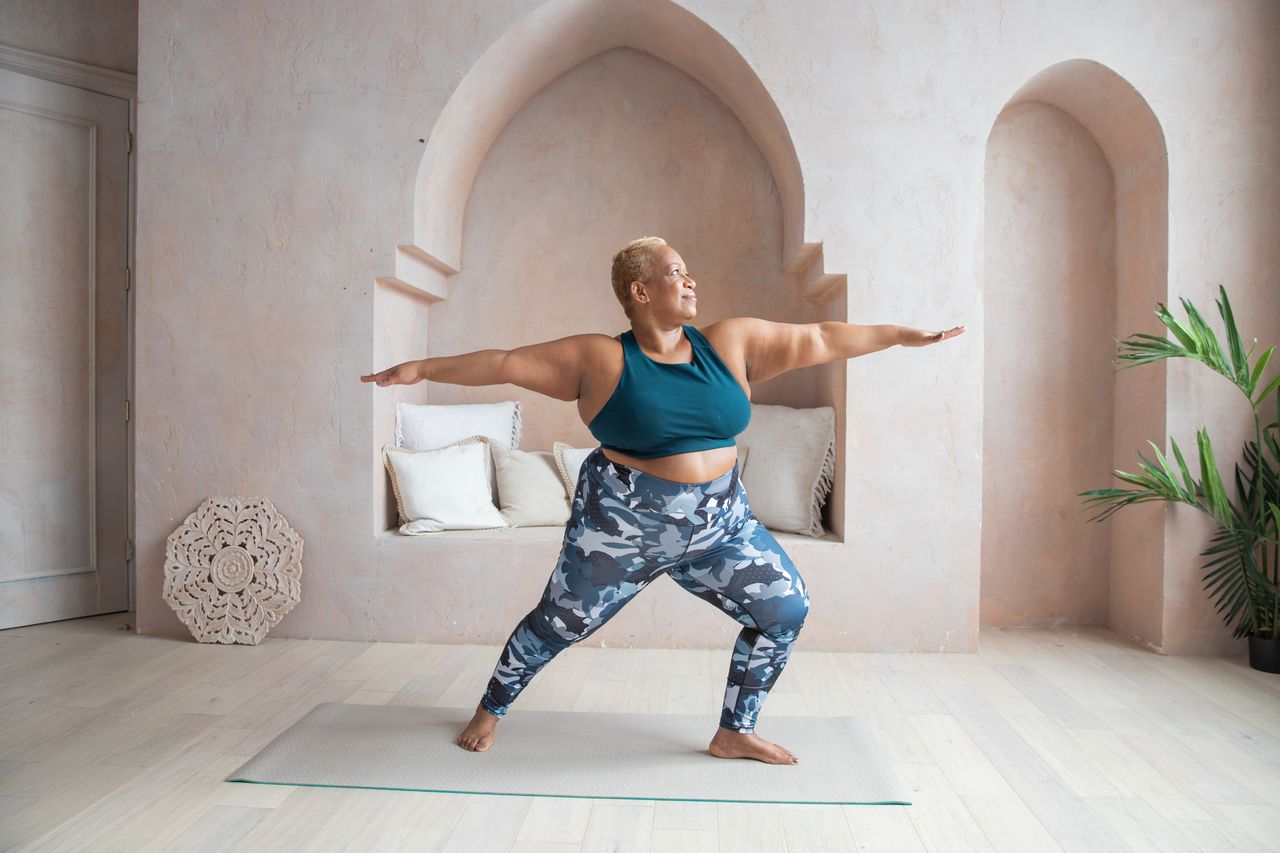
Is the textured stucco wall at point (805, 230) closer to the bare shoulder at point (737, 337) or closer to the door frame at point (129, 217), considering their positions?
the door frame at point (129, 217)

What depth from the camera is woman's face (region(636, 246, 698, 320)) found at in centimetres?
270

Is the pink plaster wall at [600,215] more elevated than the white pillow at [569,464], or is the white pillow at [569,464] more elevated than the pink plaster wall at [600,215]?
the pink plaster wall at [600,215]

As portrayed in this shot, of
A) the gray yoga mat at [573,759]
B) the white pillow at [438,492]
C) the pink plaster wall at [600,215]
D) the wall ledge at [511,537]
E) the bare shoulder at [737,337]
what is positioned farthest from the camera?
the pink plaster wall at [600,215]

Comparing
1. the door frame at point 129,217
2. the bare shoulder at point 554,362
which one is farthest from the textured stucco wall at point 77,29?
the bare shoulder at point 554,362

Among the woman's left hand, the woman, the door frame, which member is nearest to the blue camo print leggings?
the woman

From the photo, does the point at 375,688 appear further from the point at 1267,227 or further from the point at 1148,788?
the point at 1267,227

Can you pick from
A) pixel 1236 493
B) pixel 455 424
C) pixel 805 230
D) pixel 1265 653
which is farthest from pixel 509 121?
pixel 1265 653

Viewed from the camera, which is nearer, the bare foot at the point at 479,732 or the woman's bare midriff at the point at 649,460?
the woman's bare midriff at the point at 649,460

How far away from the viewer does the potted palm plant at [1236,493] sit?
3.86m

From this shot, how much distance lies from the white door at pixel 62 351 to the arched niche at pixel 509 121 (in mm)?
1527

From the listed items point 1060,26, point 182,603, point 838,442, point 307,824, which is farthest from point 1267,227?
point 182,603

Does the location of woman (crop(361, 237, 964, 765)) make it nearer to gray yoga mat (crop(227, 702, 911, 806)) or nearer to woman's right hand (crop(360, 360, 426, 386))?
woman's right hand (crop(360, 360, 426, 386))

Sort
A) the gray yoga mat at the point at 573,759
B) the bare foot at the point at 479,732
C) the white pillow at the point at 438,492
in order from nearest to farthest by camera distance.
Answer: the gray yoga mat at the point at 573,759 → the bare foot at the point at 479,732 → the white pillow at the point at 438,492

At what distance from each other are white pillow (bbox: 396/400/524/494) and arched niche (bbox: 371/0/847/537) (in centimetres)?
10
